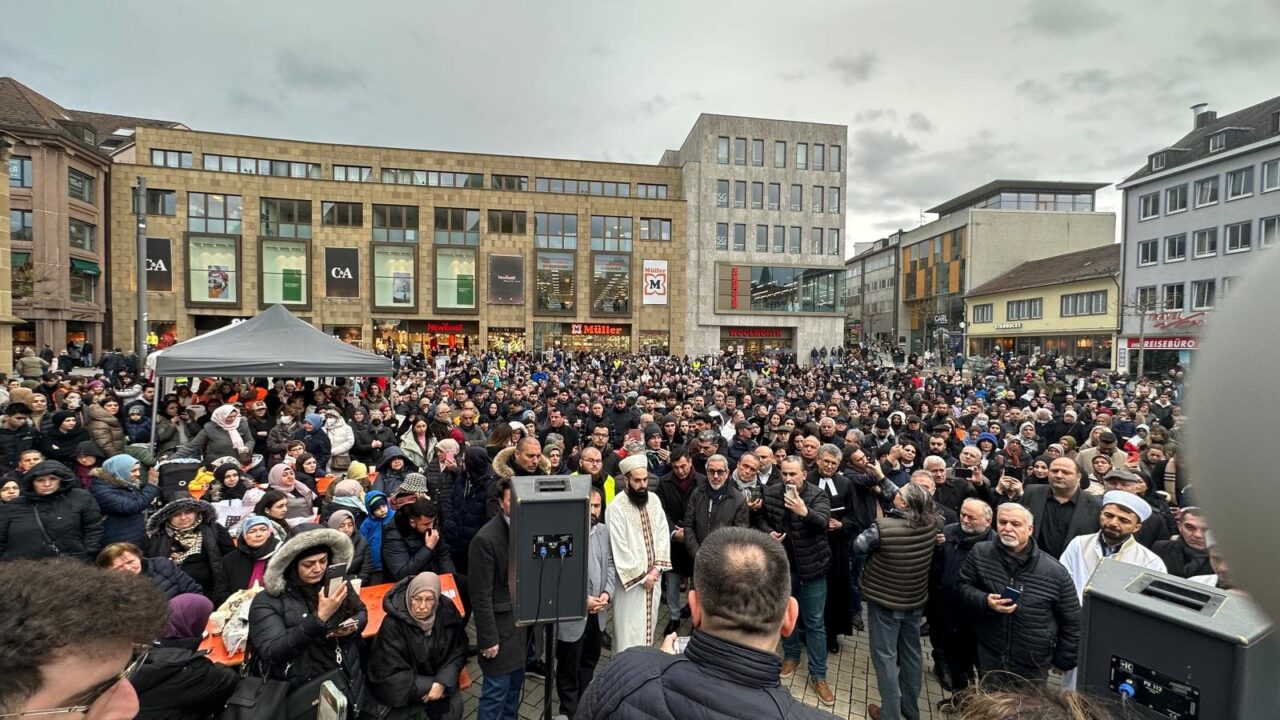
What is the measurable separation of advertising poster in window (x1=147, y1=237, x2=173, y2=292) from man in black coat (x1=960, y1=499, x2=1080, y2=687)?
147 ft

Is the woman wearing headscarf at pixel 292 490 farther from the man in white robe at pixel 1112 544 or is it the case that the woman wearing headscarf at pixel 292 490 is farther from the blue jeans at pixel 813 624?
the man in white robe at pixel 1112 544

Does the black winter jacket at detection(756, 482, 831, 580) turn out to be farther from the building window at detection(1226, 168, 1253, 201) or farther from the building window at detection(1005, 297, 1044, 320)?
the building window at detection(1005, 297, 1044, 320)

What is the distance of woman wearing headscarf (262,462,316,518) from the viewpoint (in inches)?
227

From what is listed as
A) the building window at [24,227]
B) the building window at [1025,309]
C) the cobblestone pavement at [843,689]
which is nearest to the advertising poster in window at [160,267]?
the building window at [24,227]

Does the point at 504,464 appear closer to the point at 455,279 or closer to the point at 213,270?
the point at 455,279

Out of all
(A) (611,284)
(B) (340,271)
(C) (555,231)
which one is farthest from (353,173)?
(A) (611,284)

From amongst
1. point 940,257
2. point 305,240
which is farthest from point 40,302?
point 940,257

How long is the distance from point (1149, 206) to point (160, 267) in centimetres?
5916

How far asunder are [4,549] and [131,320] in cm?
4016

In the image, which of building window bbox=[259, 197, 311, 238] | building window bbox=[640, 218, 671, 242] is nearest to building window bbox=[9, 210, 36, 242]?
building window bbox=[259, 197, 311, 238]

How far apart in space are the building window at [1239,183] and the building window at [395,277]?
46.4 metres

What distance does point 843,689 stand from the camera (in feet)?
16.4

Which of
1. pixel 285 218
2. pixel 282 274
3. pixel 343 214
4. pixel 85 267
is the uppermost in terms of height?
pixel 343 214

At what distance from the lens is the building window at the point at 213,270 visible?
1427 inches
